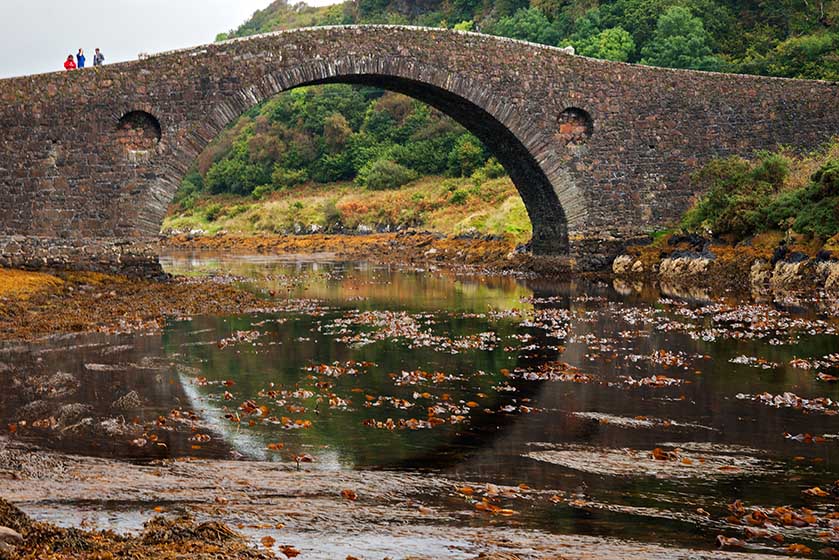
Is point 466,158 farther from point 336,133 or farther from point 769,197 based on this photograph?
point 769,197

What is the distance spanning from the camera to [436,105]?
90.3 feet

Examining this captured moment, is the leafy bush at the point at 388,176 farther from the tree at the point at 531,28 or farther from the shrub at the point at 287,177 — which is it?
the tree at the point at 531,28

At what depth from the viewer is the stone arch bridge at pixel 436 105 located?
21.8 metres

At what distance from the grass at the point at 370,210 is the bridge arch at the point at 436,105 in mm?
5843

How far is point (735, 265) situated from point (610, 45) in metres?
27.7

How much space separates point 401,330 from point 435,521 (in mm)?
9846

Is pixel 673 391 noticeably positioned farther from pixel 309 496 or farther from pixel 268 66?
pixel 268 66

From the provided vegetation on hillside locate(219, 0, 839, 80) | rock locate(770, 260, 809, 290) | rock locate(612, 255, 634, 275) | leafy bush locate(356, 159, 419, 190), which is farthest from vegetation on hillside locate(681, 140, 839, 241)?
leafy bush locate(356, 159, 419, 190)

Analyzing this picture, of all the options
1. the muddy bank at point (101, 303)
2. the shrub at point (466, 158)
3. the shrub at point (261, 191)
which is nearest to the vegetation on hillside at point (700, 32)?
the shrub at point (466, 158)

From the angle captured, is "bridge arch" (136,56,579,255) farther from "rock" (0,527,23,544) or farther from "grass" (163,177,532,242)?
"rock" (0,527,23,544)

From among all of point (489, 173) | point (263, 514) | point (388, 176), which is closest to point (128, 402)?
point (263, 514)

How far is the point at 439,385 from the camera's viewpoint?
1087 centimetres

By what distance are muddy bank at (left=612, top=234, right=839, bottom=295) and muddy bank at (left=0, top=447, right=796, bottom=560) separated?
50.4 ft

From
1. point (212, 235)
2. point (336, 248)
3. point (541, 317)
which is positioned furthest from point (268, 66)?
point (212, 235)
